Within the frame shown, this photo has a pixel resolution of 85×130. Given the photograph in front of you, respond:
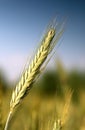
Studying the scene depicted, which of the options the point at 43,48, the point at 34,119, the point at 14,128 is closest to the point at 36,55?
the point at 43,48

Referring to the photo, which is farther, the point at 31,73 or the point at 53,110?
the point at 53,110

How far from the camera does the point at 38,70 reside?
1.56m

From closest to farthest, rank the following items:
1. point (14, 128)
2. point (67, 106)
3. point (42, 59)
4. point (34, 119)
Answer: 1. point (42, 59)
2. point (67, 106)
3. point (34, 119)
4. point (14, 128)

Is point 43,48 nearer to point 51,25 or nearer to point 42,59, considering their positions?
point 42,59

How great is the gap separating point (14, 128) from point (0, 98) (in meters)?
1.92

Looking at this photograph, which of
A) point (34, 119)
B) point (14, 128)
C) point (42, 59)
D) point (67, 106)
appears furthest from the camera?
point (14, 128)

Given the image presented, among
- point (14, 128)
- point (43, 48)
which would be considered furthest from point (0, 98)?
point (14, 128)

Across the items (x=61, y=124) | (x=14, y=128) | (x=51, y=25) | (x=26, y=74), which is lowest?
(x=14, y=128)

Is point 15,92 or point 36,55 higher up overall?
point 36,55

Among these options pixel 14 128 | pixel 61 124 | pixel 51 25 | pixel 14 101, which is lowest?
pixel 14 128

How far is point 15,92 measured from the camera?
60.1 inches

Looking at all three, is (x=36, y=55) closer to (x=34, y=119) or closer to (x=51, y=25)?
(x=51, y=25)

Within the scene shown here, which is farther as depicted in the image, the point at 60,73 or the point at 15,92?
the point at 60,73

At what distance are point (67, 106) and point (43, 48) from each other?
0.31 m
